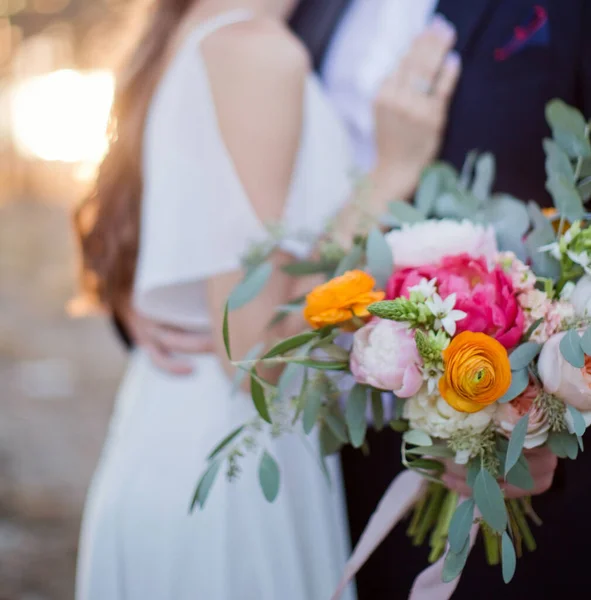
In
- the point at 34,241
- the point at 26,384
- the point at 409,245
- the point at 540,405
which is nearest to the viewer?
the point at 540,405

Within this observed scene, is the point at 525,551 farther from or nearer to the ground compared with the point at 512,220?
nearer to the ground

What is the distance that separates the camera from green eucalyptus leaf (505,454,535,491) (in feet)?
2.77

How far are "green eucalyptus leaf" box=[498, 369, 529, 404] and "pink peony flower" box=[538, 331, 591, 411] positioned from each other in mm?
17

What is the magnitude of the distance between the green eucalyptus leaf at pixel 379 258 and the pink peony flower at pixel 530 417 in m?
0.21

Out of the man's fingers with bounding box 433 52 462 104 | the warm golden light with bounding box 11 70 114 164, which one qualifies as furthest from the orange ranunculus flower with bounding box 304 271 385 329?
the warm golden light with bounding box 11 70 114 164

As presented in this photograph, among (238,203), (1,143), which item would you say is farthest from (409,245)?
(1,143)

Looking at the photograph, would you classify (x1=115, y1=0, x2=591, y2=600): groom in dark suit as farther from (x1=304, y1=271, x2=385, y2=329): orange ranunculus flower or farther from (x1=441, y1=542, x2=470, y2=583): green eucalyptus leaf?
(x1=304, y1=271, x2=385, y2=329): orange ranunculus flower

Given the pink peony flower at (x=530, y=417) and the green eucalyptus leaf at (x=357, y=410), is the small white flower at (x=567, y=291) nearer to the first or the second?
the pink peony flower at (x=530, y=417)

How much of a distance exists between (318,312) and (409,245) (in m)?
0.15

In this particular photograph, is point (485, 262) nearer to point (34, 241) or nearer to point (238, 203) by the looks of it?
point (238, 203)

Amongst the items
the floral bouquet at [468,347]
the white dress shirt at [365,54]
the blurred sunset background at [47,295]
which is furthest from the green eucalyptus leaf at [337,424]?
the blurred sunset background at [47,295]

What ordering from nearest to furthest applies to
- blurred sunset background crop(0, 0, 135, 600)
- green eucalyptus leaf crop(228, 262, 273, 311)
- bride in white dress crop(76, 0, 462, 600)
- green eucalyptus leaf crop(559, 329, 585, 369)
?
green eucalyptus leaf crop(559, 329, 585, 369) < green eucalyptus leaf crop(228, 262, 273, 311) < bride in white dress crop(76, 0, 462, 600) < blurred sunset background crop(0, 0, 135, 600)

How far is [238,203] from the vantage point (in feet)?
3.98

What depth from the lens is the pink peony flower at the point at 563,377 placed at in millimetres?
776
